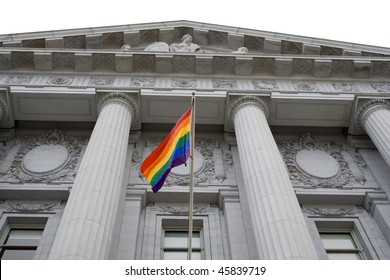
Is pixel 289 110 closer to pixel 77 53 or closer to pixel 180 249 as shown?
pixel 180 249

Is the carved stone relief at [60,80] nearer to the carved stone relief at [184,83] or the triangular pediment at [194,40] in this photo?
the triangular pediment at [194,40]

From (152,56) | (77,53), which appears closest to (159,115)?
(152,56)

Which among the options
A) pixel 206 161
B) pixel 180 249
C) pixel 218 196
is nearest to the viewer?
pixel 180 249

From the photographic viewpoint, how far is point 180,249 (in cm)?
1494

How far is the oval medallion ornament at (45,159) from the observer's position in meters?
17.7

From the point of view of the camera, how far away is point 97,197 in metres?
13.0

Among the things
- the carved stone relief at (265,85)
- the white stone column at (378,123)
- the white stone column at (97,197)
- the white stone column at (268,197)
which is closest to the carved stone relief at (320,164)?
the white stone column at (378,123)

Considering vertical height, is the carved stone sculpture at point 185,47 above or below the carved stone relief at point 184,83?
above

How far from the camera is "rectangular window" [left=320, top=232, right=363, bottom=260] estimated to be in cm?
1511

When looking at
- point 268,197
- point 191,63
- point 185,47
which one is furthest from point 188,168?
point 185,47

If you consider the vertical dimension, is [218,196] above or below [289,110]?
below

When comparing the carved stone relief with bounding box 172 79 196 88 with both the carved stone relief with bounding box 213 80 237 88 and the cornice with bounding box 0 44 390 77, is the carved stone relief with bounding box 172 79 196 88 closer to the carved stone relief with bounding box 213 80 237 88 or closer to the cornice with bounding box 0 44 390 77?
the cornice with bounding box 0 44 390 77

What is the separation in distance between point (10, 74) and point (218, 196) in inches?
414

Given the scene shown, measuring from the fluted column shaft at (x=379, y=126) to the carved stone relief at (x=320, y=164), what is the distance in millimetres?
1311
